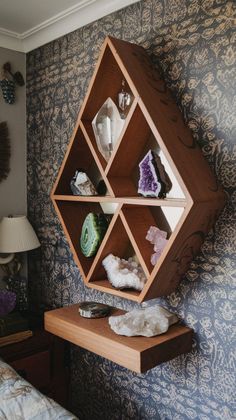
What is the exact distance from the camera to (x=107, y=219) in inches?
79.8

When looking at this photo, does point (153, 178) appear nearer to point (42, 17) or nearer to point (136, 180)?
point (136, 180)

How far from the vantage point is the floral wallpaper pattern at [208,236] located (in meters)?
1.55

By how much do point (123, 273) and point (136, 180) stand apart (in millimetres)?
459

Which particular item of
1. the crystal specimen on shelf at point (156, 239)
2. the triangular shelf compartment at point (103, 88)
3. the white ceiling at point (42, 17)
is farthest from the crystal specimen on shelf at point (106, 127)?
the white ceiling at point (42, 17)

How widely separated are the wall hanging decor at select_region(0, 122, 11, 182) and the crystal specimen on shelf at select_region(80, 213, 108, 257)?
2.88 feet

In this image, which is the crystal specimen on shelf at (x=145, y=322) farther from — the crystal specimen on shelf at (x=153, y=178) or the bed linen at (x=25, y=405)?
the crystal specimen on shelf at (x=153, y=178)

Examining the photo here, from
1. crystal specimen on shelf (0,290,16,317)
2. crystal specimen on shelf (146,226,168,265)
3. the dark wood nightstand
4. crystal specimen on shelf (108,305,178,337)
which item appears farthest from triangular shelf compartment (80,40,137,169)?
the dark wood nightstand

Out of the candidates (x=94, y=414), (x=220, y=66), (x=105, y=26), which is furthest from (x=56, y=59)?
(x=94, y=414)

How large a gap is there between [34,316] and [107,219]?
0.96 meters

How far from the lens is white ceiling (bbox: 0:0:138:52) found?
207 centimetres

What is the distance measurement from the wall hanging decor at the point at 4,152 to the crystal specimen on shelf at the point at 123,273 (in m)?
1.10

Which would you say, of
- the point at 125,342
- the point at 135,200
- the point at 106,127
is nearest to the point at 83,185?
the point at 106,127

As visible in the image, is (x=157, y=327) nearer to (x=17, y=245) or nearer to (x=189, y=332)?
(x=189, y=332)

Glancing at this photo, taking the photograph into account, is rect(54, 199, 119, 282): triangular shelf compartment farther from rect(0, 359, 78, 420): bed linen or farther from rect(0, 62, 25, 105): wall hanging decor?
rect(0, 62, 25, 105): wall hanging decor
